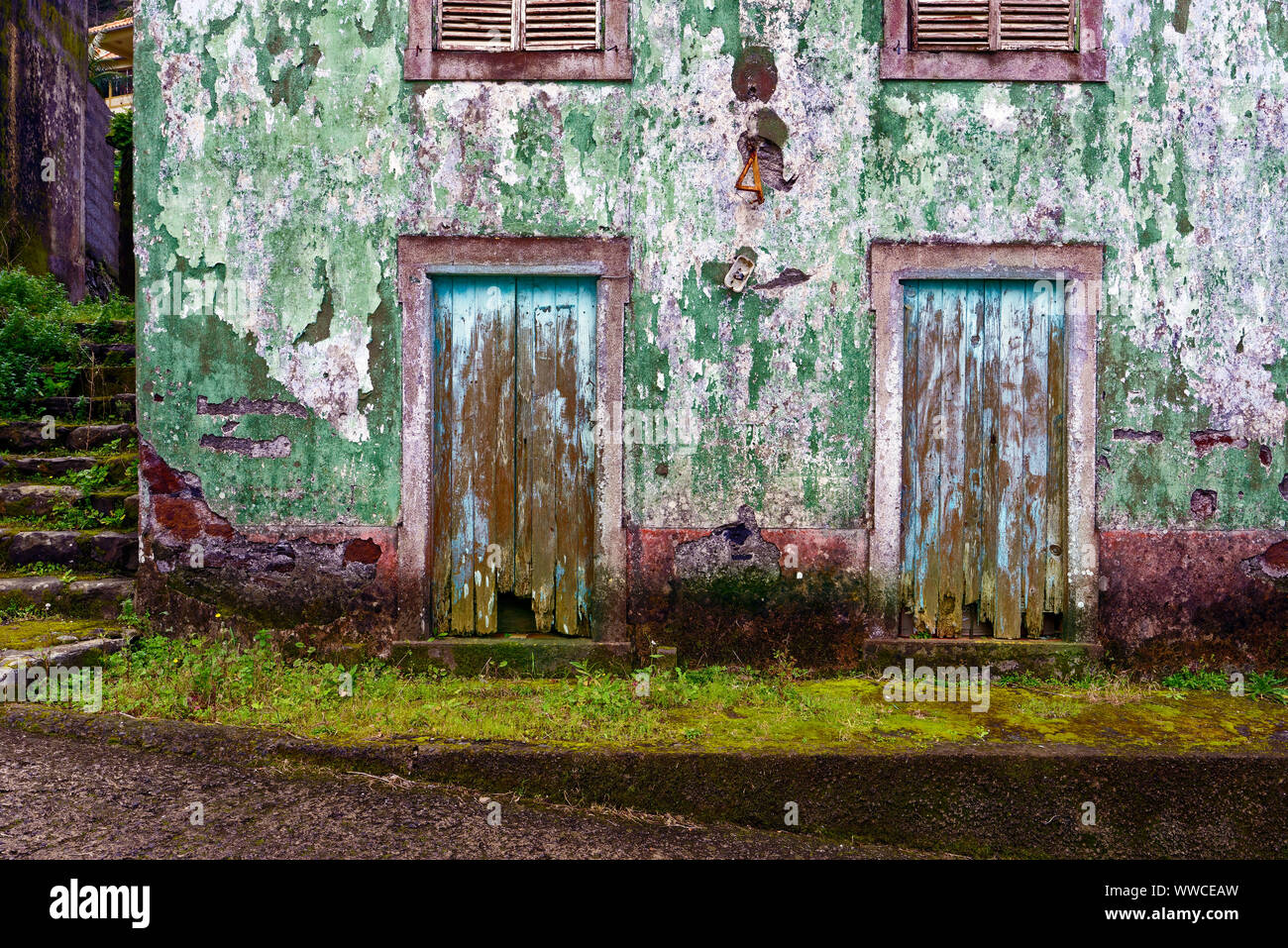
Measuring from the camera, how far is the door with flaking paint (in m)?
5.31

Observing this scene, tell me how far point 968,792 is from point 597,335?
3.09 m

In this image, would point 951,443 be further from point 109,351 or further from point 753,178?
point 109,351

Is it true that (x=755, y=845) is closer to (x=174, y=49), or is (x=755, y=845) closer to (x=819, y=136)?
(x=819, y=136)

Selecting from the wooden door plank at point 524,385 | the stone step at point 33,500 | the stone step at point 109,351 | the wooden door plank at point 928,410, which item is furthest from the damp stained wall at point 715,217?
the stone step at point 109,351

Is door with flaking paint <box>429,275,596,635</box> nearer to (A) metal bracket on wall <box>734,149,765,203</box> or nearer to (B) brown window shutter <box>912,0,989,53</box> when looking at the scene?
(A) metal bracket on wall <box>734,149,765,203</box>

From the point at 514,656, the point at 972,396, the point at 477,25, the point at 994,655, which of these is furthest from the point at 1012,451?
the point at 477,25

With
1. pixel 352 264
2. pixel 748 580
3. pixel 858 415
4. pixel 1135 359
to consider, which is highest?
pixel 352 264

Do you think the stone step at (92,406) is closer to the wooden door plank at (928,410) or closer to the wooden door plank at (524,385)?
the wooden door plank at (524,385)

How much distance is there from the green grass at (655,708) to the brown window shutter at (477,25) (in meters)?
3.70

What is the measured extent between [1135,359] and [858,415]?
63.9 inches

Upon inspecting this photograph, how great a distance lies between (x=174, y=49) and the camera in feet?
17.3

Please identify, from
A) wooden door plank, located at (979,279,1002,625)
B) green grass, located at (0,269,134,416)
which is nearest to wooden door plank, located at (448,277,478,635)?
wooden door plank, located at (979,279,1002,625)

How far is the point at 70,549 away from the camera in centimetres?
572

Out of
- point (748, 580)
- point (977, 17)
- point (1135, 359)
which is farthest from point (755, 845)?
point (977, 17)
